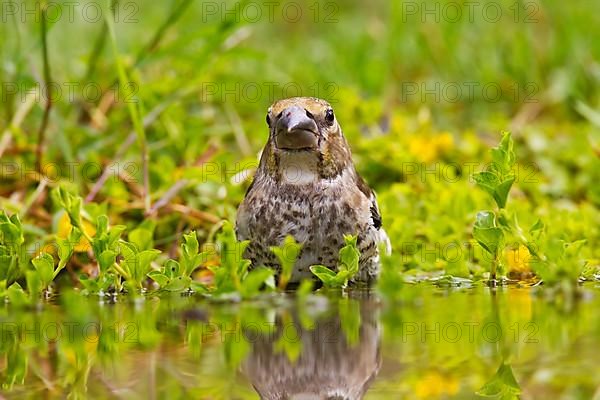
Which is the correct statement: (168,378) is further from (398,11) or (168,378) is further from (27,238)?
(398,11)

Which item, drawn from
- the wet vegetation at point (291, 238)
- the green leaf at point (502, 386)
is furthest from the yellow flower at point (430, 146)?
the green leaf at point (502, 386)

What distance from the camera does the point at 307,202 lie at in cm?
328

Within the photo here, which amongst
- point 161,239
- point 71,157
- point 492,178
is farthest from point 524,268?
point 71,157

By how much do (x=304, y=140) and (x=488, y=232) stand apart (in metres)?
0.68

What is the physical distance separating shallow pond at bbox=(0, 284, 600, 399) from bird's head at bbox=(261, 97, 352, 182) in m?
0.49

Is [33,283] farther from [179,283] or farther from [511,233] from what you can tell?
[511,233]

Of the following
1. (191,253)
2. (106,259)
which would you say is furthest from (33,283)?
(191,253)

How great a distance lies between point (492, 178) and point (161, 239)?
1.60 m

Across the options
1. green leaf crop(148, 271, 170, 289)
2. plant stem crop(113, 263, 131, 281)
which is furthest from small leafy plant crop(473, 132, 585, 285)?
plant stem crop(113, 263, 131, 281)

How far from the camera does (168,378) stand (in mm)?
2230

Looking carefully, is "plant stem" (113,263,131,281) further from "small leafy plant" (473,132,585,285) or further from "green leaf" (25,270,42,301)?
"small leafy plant" (473,132,585,285)

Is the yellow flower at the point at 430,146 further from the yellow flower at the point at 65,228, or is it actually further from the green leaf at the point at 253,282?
the green leaf at the point at 253,282

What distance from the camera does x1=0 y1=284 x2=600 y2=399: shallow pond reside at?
83.9 inches

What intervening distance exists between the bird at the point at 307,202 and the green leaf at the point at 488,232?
0.36 meters
